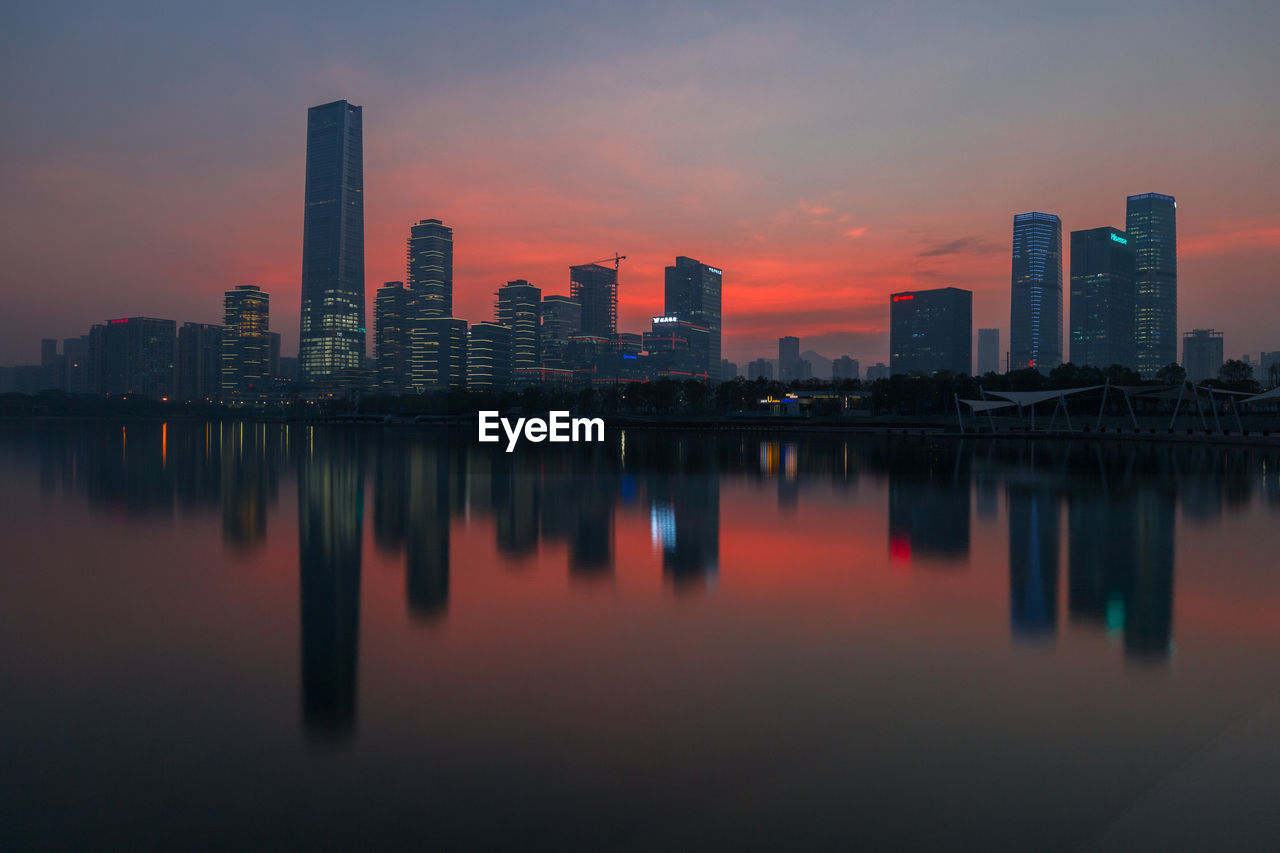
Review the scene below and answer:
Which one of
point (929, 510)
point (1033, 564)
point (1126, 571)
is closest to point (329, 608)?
point (1033, 564)

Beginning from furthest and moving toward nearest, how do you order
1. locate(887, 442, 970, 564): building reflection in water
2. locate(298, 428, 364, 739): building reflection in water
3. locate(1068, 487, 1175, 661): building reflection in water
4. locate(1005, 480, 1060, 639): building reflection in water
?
locate(887, 442, 970, 564): building reflection in water < locate(1005, 480, 1060, 639): building reflection in water < locate(1068, 487, 1175, 661): building reflection in water < locate(298, 428, 364, 739): building reflection in water

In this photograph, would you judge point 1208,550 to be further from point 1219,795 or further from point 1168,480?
point 1168,480

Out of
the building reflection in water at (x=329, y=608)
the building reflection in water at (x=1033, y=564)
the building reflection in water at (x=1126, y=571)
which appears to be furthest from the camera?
the building reflection in water at (x=1033, y=564)

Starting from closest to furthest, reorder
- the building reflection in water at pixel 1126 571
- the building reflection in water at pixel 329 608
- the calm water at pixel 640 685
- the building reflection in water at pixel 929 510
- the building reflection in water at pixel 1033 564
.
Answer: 1. the calm water at pixel 640 685
2. the building reflection in water at pixel 329 608
3. the building reflection in water at pixel 1126 571
4. the building reflection in water at pixel 1033 564
5. the building reflection in water at pixel 929 510

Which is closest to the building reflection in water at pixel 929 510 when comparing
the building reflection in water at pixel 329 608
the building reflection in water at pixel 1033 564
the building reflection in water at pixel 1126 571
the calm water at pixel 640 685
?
the calm water at pixel 640 685

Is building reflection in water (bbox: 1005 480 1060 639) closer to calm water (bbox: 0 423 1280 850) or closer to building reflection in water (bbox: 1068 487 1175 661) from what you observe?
calm water (bbox: 0 423 1280 850)

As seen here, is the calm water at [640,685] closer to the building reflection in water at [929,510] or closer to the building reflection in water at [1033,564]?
the building reflection in water at [1033,564]

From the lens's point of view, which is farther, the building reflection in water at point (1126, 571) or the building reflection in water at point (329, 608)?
the building reflection in water at point (1126, 571)

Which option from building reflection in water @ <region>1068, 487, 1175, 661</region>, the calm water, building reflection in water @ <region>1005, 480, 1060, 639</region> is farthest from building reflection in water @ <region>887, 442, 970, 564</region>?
building reflection in water @ <region>1068, 487, 1175, 661</region>
